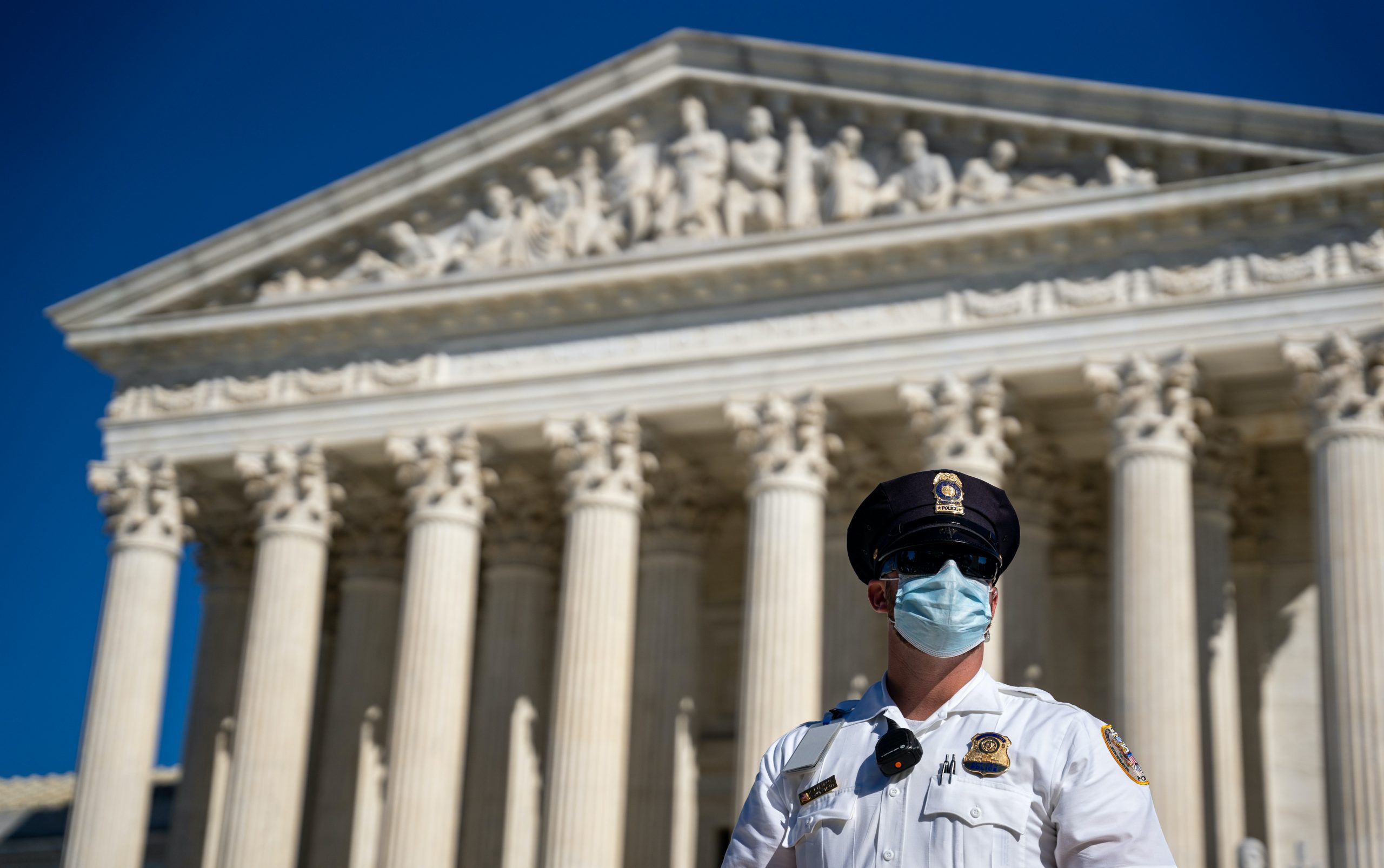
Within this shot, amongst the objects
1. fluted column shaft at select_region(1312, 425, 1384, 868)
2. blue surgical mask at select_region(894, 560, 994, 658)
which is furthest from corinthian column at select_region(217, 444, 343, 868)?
blue surgical mask at select_region(894, 560, 994, 658)

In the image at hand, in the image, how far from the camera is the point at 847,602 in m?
38.5

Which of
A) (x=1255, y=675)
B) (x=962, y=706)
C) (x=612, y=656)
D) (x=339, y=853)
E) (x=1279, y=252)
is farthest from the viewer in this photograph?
(x=339, y=853)

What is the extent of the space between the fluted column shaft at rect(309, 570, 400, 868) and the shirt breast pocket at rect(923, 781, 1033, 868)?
1514 inches

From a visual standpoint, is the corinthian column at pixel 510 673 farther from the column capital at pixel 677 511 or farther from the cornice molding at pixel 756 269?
the cornice molding at pixel 756 269

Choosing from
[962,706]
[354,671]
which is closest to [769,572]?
[354,671]

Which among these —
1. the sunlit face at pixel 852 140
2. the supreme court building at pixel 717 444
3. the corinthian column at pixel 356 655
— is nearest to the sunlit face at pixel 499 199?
Answer: the supreme court building at pixel 717 444

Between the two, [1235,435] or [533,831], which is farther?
[533,831]

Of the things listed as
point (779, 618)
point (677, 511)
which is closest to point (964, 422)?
point (779, 618)

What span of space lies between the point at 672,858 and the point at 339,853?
329 inches

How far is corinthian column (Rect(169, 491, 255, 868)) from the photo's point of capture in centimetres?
4419

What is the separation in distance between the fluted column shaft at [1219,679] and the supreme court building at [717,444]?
0.09m

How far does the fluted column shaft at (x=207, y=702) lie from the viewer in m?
44.2

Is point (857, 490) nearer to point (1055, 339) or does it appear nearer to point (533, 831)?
point (1055, 339)

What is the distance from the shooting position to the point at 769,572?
117 feet
